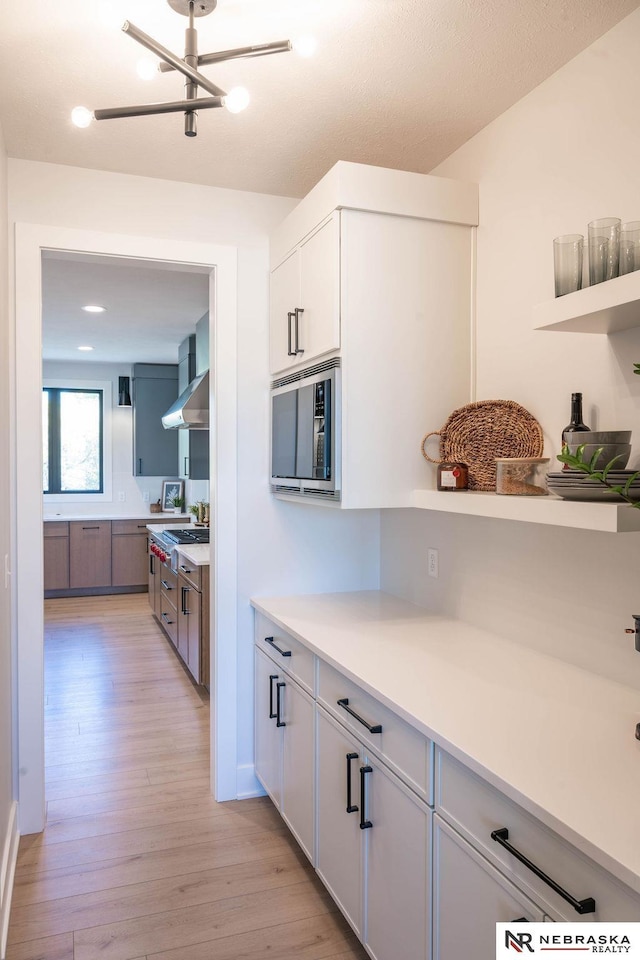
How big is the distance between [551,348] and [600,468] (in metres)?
0.62

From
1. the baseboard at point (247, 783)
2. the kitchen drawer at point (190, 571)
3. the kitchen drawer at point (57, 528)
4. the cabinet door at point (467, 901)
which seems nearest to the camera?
the cabinet door at point (467, 901)

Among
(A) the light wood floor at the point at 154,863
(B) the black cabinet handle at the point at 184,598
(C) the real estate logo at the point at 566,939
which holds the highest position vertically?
(C) the real estate logo at the point at 566,939

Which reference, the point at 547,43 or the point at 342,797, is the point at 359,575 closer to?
the point at 342,797

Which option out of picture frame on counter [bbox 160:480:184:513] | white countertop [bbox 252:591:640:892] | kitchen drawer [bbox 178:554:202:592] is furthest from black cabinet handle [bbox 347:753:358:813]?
picture frame on counter [bbox 160:480:184:513]

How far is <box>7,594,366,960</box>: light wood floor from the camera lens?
205 centimetres

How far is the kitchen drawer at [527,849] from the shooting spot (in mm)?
1055

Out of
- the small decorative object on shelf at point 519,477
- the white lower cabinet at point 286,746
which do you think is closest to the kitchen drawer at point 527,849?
the small decorative object on shelf at point 519,477

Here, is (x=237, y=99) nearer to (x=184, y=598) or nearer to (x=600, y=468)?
(x=600, y=468)

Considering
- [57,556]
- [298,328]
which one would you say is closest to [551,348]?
[298,328]

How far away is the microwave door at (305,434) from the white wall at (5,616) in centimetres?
103

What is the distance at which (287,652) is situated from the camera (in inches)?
97.0

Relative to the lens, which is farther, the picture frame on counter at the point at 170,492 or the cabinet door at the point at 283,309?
the picture frame on counter at the point at 170,492

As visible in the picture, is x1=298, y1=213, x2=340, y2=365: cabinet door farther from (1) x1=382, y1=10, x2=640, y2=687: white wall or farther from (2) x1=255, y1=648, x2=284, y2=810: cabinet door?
(2) x1=255, y1=648, x2=284, y2=810: cabinet door

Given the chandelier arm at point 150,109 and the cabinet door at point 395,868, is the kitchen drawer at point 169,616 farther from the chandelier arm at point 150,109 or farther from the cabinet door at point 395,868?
the chandelier arm at point 150,109
